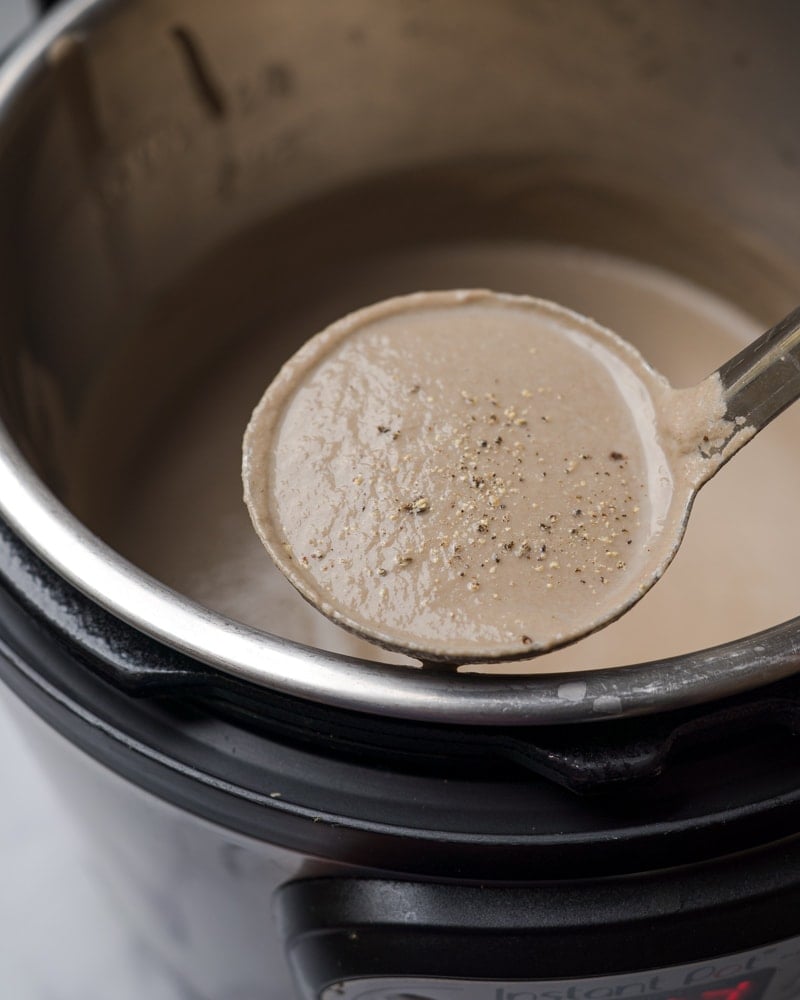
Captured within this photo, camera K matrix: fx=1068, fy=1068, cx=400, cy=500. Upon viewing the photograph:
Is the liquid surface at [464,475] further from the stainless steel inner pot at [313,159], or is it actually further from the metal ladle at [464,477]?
the stainless steel inner pot at [313,159]

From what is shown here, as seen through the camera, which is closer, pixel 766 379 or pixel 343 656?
pixel 343 656

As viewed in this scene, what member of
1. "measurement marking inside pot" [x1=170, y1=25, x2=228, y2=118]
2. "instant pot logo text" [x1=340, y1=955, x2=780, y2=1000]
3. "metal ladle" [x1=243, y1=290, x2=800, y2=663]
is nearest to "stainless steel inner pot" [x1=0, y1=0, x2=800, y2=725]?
"measurement marking inside pot" [x1=170, y1=25, x2=228, y2=118]

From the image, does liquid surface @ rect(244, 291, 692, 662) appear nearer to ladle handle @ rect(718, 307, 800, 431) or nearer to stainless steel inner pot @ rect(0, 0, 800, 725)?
ladle handle @ rect(718, 307, 800, 431)

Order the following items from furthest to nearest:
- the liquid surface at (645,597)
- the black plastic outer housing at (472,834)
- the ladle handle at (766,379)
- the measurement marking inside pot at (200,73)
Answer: the measurement marking inside pot at (200,73)
the liquid surface at (645,597)
the ladle handle at (766,379)
the black plastic outer housing at (472,834)

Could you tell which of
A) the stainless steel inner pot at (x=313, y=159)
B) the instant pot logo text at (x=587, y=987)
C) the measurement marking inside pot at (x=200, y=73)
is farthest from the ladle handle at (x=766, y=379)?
the measurement marking inside pot at (x=200, y=73)

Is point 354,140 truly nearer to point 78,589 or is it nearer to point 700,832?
point 78,589

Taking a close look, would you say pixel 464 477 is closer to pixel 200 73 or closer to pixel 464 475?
pixel 464 475

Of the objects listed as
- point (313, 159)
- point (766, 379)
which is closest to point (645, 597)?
point (766, 379)

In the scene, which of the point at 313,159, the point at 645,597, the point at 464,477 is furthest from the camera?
the point at 313,159
